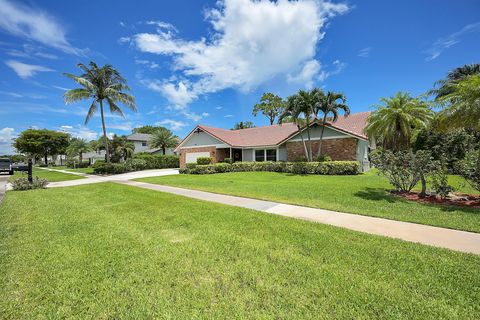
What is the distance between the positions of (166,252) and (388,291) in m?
3.55

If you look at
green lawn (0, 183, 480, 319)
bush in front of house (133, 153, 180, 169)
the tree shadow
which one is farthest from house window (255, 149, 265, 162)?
green lawn (0, 183, 480, 319)

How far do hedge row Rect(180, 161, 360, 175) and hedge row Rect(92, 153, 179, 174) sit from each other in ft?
25.3

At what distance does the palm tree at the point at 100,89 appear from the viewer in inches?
911

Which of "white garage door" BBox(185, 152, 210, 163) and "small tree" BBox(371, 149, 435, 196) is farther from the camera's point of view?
"white garage door" BBox(185, 152, 210, 163)

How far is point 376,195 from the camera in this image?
365 inches

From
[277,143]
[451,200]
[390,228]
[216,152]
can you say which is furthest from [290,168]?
[390,228]

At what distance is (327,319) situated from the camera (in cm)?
253

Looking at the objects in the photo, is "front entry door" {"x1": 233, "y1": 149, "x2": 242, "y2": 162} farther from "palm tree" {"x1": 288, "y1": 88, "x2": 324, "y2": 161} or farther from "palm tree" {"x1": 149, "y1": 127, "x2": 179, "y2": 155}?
"palm tree" {"x1": 149, "y1": 127, "x2": 179, "y2": 155}

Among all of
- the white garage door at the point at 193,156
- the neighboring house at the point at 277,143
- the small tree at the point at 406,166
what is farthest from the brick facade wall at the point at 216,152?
the small tree at the point at 406,166

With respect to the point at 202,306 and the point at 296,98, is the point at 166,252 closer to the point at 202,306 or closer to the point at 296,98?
the point at 202,306

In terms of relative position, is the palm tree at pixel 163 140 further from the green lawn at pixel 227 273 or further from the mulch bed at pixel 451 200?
the mulch bed at pixel 451 200

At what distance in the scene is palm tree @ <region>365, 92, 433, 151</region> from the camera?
16266 millimetres

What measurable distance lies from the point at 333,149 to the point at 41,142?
68.0 meters

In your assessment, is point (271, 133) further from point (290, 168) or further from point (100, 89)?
point (100, 89)
